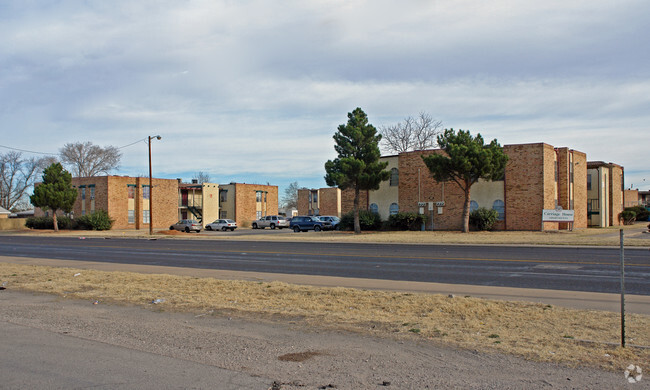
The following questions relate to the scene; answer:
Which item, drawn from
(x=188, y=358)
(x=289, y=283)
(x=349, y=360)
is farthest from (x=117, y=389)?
Result: (x=289, y=283)

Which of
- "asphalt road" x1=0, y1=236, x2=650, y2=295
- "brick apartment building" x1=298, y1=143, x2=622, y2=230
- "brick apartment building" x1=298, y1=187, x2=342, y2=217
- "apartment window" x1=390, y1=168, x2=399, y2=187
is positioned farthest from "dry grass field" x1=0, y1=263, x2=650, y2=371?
"brick apartment building" x1=298, y1=187, x2=342, y2=217

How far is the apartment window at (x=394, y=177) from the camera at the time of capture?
45.8 m

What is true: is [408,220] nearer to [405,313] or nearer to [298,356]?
[405,313]

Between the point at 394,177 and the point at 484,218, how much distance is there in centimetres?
959

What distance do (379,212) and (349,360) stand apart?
41285 millimetres

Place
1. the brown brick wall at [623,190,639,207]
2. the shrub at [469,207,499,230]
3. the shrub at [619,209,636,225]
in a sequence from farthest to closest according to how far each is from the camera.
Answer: the brown brick wall at [623,190,639,207]
the shrub at [619,209,636,225]
the shrub at [469,207,499,230]

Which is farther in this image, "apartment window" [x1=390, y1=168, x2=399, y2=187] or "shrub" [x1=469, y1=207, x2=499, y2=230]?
"apartment window" [x1=390, y1=168, x2=399, y2=187]

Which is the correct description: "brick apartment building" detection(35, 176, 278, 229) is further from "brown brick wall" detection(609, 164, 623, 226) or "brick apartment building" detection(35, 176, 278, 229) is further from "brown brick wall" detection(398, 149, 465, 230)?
"brown brick wall" detection(609, 164, 623, 226)

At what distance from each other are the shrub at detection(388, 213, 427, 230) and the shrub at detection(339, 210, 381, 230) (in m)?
1.44

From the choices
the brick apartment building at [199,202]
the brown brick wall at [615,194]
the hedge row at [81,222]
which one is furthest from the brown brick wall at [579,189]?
the hedge row at [81,222]

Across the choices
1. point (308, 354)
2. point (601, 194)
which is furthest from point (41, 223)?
point (308, 354)

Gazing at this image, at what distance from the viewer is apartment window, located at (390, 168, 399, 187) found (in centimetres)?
4578

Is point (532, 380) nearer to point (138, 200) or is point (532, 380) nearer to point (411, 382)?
point (411, 382)

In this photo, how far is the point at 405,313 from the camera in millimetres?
8586
